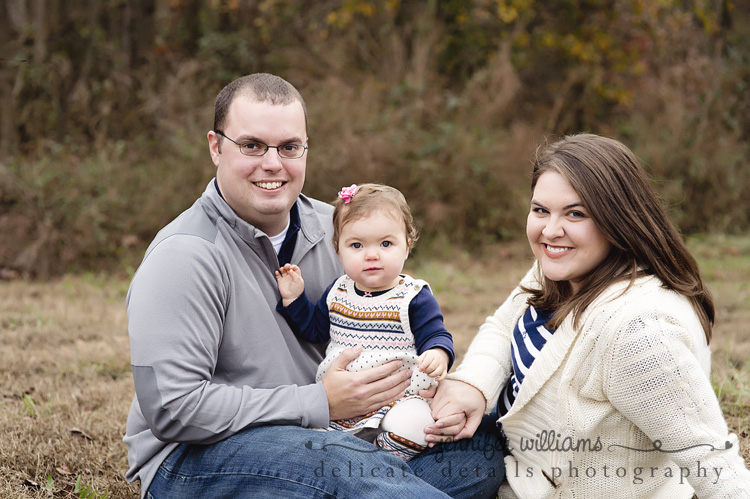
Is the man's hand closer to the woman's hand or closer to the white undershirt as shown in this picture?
the woman's hand

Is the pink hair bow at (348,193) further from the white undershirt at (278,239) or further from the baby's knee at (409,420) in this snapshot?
the baby's knee at (409,420)

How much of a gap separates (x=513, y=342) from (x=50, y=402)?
105 inches

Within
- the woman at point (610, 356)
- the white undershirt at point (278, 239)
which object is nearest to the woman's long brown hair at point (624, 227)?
the woman at point (610, 356)

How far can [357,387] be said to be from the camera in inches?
114

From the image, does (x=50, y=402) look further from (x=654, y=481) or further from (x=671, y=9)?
(x=671, y=9)

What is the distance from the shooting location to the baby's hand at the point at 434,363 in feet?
9.27

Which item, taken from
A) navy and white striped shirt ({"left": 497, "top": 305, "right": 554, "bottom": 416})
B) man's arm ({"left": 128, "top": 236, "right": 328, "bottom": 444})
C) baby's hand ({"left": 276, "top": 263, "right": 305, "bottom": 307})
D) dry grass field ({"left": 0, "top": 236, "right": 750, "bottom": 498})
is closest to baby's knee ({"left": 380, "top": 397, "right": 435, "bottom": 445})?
man's arm ({"left": 128, "top": 236, "right": 328, "bottom": 444})

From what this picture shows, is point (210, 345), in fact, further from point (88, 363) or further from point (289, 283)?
point (88, 363)

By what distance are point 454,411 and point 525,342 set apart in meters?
0.39

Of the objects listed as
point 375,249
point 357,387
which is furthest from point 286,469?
point 375,249

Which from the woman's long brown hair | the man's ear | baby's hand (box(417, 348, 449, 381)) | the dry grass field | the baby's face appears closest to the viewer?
the woman's long brown hair

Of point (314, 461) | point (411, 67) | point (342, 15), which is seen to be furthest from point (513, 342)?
point (342, 15)

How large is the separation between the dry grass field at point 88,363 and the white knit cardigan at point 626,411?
118cm

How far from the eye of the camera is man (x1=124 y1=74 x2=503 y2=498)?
260 centimetres
